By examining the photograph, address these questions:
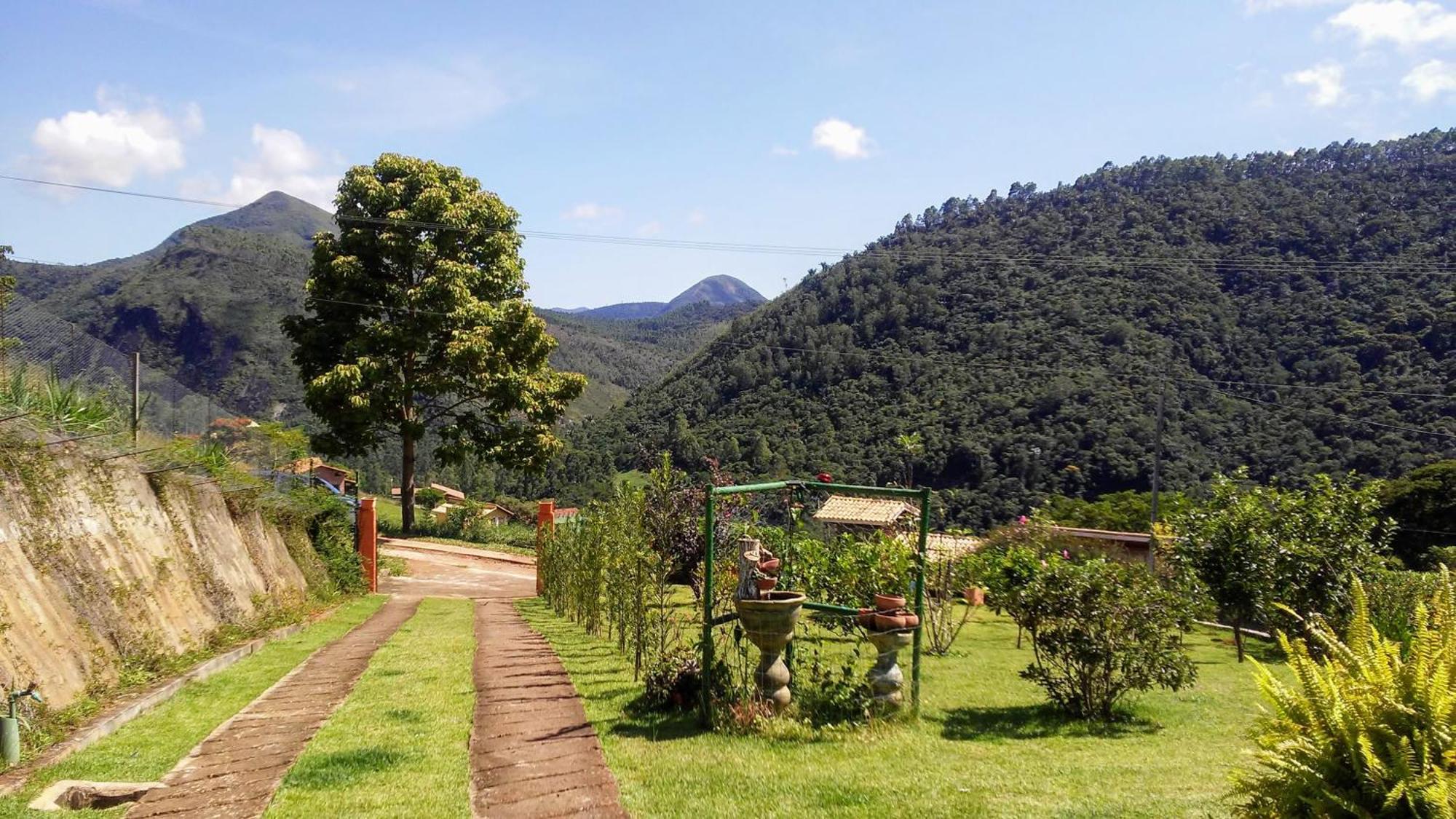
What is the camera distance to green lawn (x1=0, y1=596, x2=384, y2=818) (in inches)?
204

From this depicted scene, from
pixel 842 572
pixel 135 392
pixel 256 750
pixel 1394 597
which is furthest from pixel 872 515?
pixel 135 392

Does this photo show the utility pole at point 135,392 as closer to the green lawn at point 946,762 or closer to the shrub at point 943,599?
the green lawn at point 946,762

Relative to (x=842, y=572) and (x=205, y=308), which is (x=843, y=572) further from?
(x=205, y=308)

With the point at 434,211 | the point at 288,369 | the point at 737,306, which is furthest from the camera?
the point at 737,306

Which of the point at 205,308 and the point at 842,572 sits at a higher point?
the point at 205,308

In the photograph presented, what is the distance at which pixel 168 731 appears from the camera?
20.7 ft

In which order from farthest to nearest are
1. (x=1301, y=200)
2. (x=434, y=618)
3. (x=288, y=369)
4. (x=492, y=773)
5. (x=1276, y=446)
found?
(x=288, y=369) < (x=1301, y=200) < (x=1276, y=446) < (x=434, y=618) < (x=492, y=773)

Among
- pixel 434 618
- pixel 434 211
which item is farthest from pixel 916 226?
pixel 434 618

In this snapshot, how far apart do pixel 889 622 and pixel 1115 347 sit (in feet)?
158

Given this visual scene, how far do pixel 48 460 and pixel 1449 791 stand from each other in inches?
366

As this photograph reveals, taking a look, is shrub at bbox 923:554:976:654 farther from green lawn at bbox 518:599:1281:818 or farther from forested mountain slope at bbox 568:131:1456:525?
forested mountain slope at bbox 568:131:1456:525

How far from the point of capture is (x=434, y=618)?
14398 mm

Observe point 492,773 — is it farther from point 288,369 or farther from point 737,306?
point 737,306

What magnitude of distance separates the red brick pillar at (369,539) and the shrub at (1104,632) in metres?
14.9
